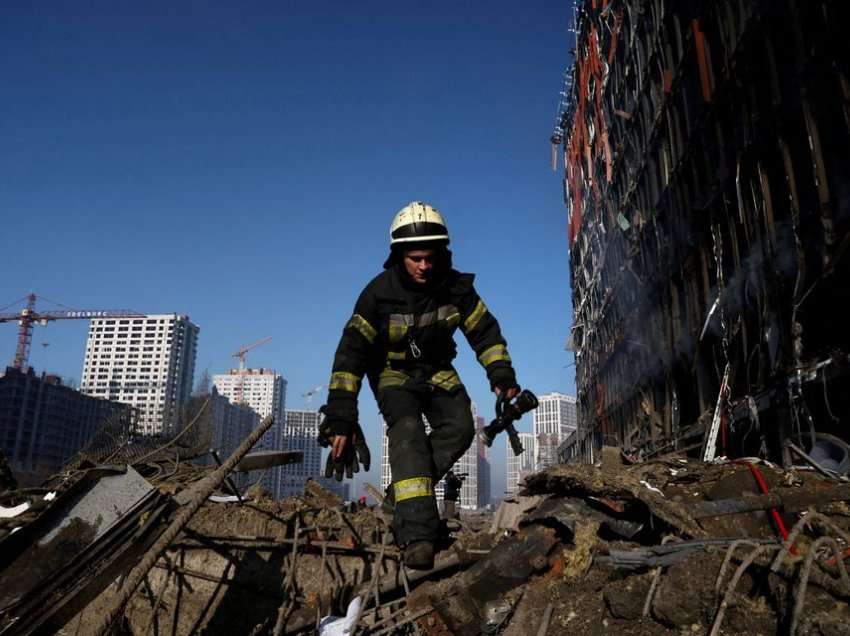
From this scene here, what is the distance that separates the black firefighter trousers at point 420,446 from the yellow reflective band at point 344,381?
0.26m

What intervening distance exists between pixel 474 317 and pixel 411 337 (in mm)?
526

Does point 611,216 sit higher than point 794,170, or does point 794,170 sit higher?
point 611,216

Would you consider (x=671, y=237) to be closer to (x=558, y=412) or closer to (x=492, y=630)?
(x=492, y=630)

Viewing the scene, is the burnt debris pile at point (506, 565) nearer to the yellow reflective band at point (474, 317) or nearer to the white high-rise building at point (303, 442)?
the yellow reflective band at point (474, 317)

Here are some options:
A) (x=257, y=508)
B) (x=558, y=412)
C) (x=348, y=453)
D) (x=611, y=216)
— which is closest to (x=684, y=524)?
(x=348, y=453)

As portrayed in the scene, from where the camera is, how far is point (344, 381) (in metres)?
3.94

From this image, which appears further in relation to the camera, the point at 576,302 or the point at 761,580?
the point at 576,302

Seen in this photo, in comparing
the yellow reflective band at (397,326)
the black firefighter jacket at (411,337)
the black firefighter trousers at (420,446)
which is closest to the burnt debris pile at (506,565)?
the black firefighter trousers at (420,446)

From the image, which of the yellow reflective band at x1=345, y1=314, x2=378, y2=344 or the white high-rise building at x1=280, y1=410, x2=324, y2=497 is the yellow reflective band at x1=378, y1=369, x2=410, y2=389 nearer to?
the yellow reflective band at x1=345, y1=314, x2=378, y2=344

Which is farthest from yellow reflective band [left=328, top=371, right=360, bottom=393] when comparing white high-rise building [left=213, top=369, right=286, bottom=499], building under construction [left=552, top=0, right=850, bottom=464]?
white high-rise building [left=213, top=369, right=286, bottom=499]

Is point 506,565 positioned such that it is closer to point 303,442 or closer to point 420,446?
point 420,446

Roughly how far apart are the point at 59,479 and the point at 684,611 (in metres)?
7.28

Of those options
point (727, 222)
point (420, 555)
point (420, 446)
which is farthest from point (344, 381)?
point (727, 222)

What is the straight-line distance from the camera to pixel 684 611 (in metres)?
2.26
